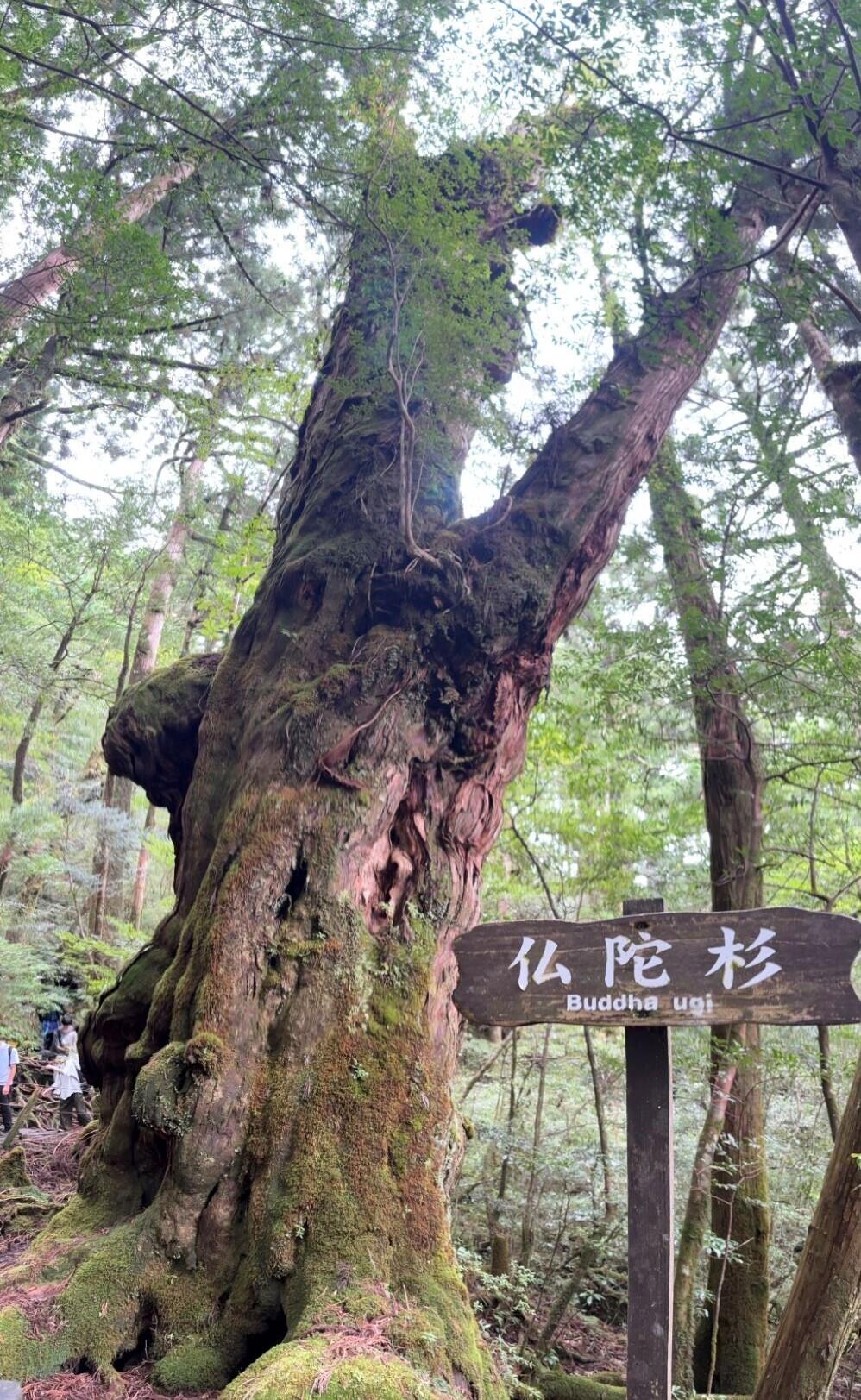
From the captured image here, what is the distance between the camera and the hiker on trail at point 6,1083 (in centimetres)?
822

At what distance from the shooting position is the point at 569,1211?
6570mm

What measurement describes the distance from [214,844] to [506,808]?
416 centimetres

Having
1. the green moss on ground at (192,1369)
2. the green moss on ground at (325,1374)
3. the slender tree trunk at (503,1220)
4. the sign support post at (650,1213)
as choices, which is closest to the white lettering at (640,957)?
the sign support post at (650,1213)

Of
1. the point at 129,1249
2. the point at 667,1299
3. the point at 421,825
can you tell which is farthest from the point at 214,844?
the point at 667,1299

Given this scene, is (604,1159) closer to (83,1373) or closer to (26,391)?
(83,1373)

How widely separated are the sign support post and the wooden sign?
130mm

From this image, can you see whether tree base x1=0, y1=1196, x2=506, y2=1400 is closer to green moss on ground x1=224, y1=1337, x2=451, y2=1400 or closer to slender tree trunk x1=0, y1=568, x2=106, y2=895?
green moss on ground x1=224, y1=1337, x2=451, y2=1400

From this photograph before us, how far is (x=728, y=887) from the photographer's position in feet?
21.8

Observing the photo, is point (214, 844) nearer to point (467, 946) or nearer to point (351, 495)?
point (467, 946)

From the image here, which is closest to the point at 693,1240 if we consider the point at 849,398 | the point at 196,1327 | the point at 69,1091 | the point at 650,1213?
the point at 650,1213

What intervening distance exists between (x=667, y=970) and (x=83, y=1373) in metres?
2.45

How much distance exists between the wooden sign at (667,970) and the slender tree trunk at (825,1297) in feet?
4.21

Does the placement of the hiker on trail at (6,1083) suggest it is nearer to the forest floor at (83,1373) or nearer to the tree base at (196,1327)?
the forest floor at (83,1373)

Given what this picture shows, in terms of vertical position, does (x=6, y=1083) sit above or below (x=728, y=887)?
below
